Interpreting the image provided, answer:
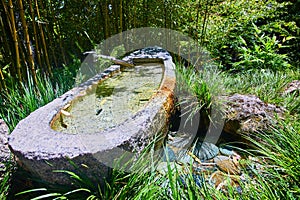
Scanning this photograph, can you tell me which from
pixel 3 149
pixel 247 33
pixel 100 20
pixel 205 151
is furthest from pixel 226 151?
pixel 247 33

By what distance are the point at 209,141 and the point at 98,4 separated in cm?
233

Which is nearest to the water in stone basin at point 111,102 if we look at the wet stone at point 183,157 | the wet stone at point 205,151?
the wet stone at point 183,157

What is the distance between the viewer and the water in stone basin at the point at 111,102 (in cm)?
193

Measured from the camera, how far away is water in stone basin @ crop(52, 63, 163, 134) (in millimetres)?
1932

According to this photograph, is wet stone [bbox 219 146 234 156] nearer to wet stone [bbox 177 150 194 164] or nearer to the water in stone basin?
wet stone [bbox 177 150 194 164]

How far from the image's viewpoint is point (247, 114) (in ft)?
7.19

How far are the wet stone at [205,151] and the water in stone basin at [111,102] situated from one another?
625 mm

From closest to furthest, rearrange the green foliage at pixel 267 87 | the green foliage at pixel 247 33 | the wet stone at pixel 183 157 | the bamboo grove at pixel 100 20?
1. the wet stone at pixel 183 157
2. the green foliage at pixel 267 87
3. the bamboo grove at pixel 100 20
4. the green foliage at pixel 247 33

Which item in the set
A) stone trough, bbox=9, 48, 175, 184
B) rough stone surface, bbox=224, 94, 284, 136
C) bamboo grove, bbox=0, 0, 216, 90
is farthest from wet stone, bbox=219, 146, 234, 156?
bamboo grove, bbox=0, 0, 216, 90

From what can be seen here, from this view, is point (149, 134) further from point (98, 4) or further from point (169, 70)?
point (98, 4)

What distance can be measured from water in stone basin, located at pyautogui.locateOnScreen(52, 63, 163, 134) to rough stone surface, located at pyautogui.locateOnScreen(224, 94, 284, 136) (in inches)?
29.9

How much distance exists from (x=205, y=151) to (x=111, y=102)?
3.11 ft

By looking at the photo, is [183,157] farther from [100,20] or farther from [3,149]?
[100,20]

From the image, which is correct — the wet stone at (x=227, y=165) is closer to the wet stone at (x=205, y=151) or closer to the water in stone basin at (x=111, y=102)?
the wet stone at (x=205, y=151)
